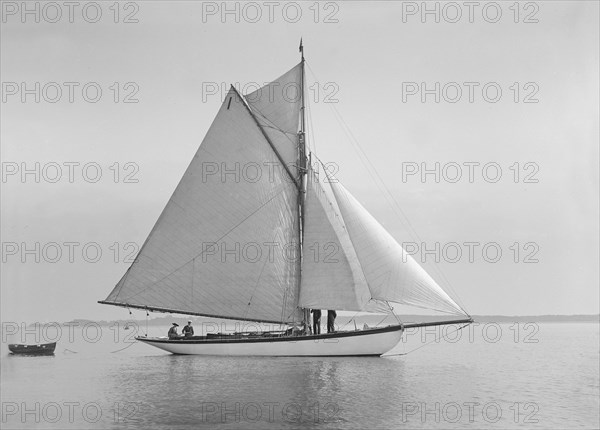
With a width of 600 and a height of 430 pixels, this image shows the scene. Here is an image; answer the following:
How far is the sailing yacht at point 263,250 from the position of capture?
156ft

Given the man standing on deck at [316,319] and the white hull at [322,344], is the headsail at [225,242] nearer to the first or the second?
the man standing on deck at [316,319]

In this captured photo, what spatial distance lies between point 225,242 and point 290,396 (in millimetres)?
18227

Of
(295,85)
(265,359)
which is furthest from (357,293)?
(295,85)

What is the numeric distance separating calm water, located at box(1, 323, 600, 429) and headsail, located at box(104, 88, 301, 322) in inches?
170

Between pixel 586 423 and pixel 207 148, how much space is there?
29.8 metres

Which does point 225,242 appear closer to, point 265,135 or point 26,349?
point 265,135

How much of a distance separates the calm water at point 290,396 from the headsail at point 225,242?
4.31m

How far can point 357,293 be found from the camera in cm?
4706

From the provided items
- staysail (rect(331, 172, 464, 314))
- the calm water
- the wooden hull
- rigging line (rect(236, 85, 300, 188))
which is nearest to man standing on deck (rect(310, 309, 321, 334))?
the calm water

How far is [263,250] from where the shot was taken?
165 feet

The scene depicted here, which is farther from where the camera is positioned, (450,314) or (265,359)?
(265,359)

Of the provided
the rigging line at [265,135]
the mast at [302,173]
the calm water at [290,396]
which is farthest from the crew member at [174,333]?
the rigging line at [265,135]

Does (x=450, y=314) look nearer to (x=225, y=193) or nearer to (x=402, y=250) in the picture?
(x=402, y=250)

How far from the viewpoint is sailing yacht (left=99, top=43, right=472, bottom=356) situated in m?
47.5
